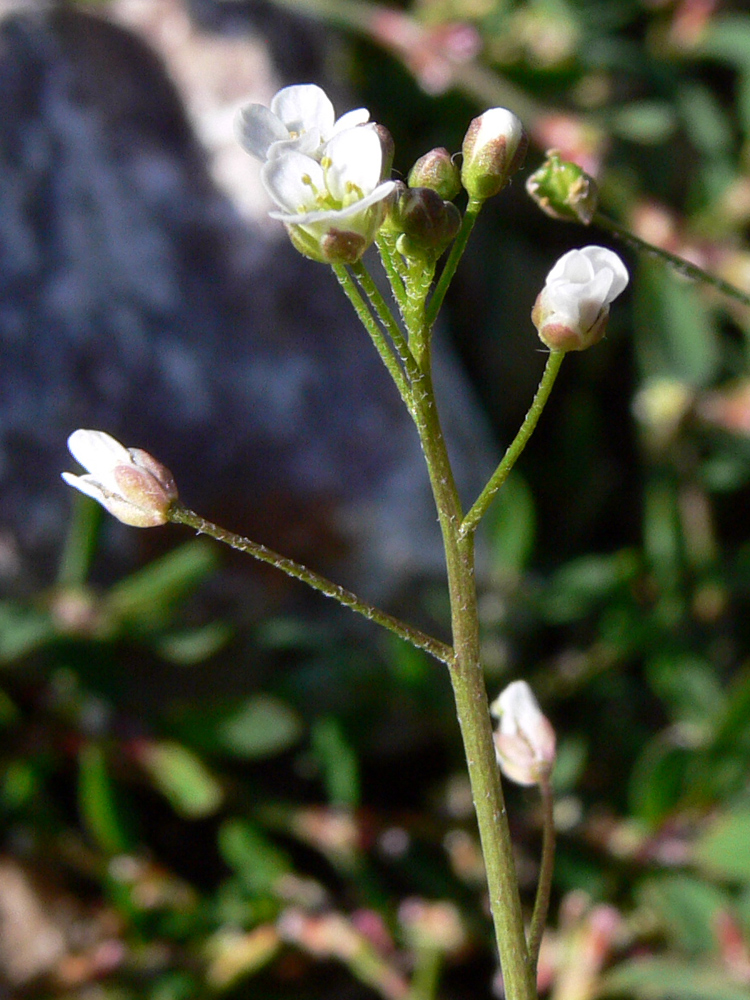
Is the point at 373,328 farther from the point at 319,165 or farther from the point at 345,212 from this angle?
the point at 319,165

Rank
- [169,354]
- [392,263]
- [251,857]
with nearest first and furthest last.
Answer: [392,263] → [251,857] → [169,354]

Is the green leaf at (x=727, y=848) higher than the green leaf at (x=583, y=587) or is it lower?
lower

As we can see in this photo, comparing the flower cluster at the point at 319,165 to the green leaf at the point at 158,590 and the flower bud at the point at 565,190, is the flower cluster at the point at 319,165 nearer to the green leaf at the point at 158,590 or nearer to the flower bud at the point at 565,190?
the flower bud at the point at 565,190

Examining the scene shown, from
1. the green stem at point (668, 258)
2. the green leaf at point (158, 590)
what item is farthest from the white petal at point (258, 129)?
the green leaf at point (158, 590)

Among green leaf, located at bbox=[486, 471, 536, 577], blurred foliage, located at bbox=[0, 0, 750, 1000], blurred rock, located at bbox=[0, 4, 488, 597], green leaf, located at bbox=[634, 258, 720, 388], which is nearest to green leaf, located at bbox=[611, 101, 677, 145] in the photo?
blurred foliage, located at bbox=[0, 0, 750, 1000]

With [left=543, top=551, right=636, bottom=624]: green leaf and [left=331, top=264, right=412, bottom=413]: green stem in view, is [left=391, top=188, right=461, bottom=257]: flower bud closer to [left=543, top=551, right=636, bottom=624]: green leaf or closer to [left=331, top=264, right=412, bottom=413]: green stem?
[left=331, top=264, right=412, bottom=413]: green stem

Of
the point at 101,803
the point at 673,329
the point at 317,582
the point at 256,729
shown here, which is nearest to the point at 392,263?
the point at 317,582
